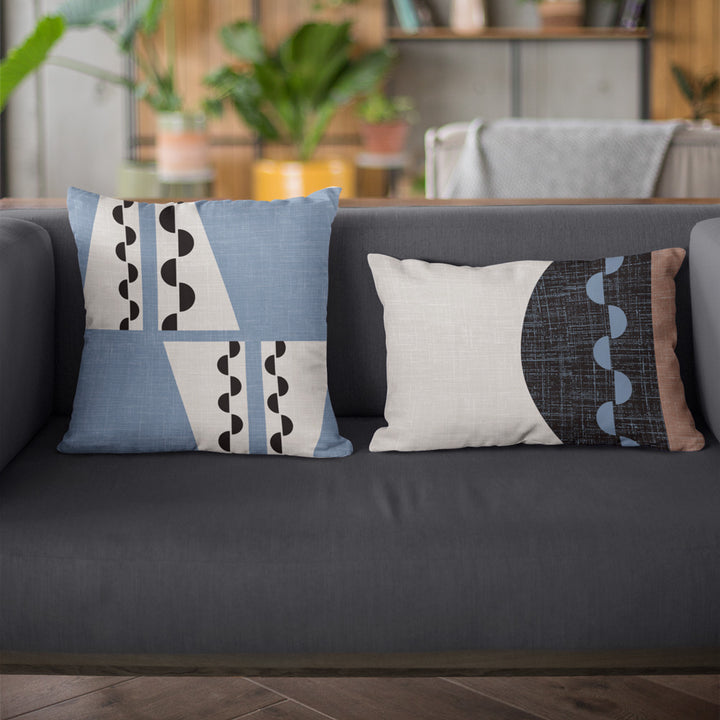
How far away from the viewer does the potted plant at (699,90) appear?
546 centimetres

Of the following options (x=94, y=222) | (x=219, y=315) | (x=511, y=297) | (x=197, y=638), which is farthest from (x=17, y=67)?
(x=197, y=638)

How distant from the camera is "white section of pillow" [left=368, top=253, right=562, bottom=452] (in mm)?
1538

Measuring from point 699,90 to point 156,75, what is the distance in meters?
3.12

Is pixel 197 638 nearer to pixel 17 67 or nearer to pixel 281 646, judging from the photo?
pixel 281 646

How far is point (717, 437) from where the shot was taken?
5.22ft

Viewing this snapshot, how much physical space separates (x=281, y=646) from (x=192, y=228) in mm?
710

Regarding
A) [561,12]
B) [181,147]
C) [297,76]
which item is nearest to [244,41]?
[297,76]

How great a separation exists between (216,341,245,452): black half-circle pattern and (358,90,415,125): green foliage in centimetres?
401

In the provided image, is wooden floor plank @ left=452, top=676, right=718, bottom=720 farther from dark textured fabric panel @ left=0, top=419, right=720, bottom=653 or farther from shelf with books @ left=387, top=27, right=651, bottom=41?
shelf with books @ left=387, top=27, right=651, bottom=41

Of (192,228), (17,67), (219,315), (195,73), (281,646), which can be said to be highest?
(195,73)

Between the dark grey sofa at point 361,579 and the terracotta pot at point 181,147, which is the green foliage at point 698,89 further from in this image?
the dark grey sofa at point 361,579

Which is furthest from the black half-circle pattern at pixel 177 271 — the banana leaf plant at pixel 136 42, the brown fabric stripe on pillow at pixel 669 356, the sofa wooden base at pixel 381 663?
the banana leaf plant at pixel 136 42

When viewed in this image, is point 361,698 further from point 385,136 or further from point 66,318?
point 385,136

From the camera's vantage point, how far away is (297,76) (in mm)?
5180
